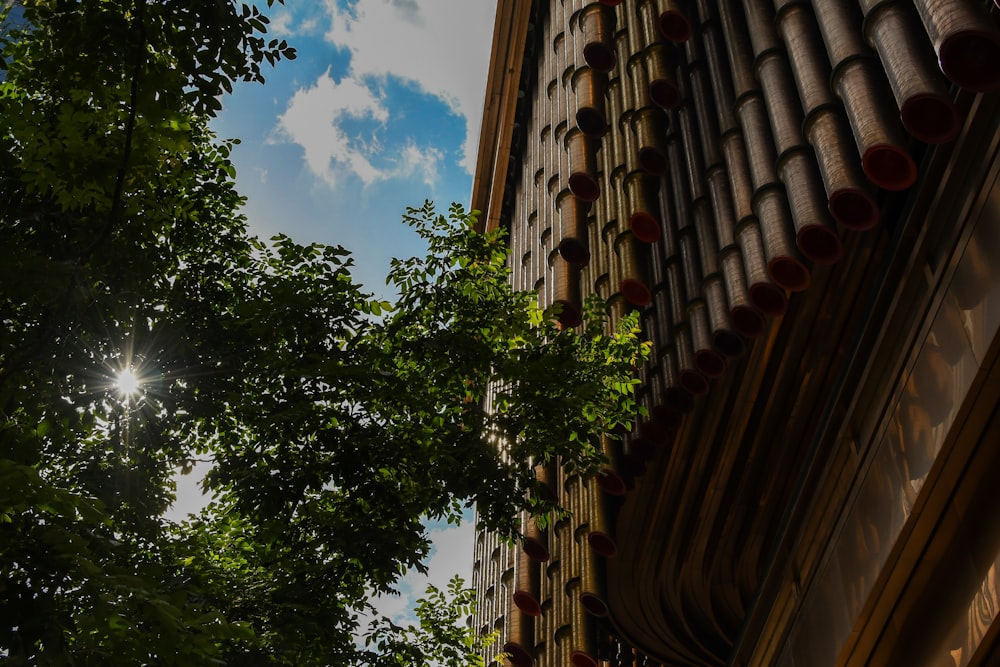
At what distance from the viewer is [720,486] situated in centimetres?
1192

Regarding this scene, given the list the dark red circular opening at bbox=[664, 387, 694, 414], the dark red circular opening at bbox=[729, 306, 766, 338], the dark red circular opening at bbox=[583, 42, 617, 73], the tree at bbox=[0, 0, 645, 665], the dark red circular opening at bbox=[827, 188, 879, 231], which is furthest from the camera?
the dark red circular opening at bbox=[583, 42, 617, 73]

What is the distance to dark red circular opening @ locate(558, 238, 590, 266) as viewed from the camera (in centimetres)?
1434

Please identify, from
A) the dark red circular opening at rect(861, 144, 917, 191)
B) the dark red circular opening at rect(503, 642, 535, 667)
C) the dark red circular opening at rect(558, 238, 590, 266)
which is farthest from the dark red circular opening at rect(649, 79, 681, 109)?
the dark red circular opening at rect(503, 642, 535, 667)

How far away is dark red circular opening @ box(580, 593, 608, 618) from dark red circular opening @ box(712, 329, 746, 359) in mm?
4130

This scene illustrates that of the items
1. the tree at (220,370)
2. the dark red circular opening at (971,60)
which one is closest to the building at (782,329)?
the dark red circular opening at (971,60)

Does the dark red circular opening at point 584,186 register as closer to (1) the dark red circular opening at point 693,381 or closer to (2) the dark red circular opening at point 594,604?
(1) the dark red circular opening at point 693,381

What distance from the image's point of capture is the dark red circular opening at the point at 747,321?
9.86m

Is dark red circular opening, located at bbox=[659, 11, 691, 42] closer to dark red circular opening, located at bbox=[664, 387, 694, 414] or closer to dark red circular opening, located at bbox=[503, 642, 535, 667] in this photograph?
dark red circular opening, located at bbox=[664, 387, 694, 414]

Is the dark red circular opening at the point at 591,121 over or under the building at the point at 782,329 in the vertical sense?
over

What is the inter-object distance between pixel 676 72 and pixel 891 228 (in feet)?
17.3

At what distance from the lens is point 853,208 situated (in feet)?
26.0

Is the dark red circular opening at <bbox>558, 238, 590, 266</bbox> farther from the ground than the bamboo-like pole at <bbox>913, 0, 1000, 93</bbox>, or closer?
farther from the ground

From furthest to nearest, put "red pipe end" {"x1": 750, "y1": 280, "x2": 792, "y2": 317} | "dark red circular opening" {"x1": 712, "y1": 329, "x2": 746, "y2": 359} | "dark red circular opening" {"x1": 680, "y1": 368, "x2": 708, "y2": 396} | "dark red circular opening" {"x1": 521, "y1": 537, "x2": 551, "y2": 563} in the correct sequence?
"dark red circular opening" {"x1": 521, "y1": 537, "x2": 551, "y2": 563}
"dark red circular opening" {"x1": 680, "y1": 368, "x2": 708, "y2": 396}
"dark red circular opening" {"x1": 712, "y1": 329, "x2": 746, "y2": 359}
"red pipe end" {"x1": 750, "y1": 280, "x2": 792, "y2": 317}

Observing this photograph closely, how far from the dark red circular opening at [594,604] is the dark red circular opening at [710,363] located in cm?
370
